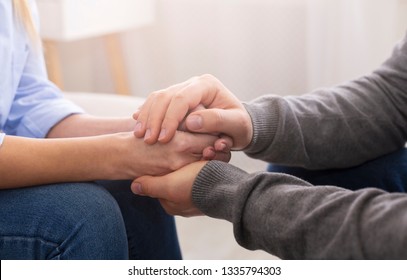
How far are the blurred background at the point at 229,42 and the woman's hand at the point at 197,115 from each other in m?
0.73

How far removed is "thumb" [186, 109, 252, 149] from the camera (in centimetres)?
84

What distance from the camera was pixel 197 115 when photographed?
0.84m

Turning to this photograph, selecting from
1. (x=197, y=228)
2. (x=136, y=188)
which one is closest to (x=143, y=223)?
(x=136, y=188)

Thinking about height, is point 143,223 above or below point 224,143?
below

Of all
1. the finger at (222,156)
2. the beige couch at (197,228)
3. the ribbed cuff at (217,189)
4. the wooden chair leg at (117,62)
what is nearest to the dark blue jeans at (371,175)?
the finger at (222,156)

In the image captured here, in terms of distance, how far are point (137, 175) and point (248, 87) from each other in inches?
39.6

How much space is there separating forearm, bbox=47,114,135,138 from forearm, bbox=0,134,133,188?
0.13 m

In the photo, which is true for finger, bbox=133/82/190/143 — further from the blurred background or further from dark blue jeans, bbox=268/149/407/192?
the blurred background

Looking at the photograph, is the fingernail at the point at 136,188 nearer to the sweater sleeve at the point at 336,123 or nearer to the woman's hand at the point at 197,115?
the woman's hand at the point at 197,115

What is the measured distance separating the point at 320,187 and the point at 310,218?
0.22 feet

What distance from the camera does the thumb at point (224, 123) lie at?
0.84m

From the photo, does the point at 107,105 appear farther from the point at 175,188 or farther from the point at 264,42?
the point at 264,42
